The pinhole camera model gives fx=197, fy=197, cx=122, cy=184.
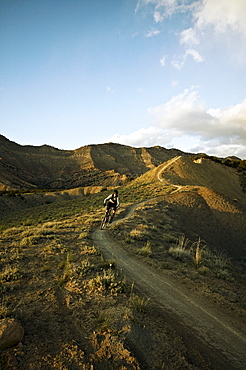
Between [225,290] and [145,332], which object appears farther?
[225,290]

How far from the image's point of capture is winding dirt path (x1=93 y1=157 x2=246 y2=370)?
3.53 metres

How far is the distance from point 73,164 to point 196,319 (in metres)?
104

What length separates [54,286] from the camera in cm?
510

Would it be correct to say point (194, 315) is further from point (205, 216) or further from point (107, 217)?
point (205, 216)

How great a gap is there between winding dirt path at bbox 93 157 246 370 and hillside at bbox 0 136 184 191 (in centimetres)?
7026

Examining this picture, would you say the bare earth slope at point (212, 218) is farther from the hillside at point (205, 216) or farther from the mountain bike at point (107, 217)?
the mountain bike at point (107, 217)

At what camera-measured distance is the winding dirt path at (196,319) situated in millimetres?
3527

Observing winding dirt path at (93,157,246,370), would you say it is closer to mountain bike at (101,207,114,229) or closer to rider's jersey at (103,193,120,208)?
rider's jersey at (103,193,120,208)

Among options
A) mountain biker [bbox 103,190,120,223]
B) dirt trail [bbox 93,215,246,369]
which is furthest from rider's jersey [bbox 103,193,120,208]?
dirt trail [bbox 93,215,246,369]

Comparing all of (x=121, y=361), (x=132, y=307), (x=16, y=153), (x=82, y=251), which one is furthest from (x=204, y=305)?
(x=16, y=153)

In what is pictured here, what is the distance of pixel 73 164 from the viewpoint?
104 metres

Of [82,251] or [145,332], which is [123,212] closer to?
[82,251]

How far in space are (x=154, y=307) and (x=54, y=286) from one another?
2574 mm

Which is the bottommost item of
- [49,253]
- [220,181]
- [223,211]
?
[49,253]
